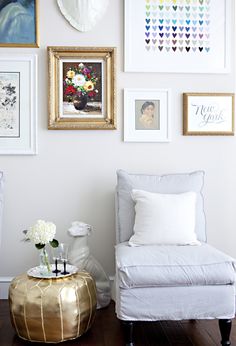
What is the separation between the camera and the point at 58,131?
11.5 feet

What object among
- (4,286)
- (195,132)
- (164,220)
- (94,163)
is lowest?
(4,286)

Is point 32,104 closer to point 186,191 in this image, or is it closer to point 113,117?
point 113,117

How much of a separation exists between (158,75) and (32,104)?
0.94 metres

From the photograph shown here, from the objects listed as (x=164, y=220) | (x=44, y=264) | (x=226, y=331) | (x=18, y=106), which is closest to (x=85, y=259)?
(x=44, y=264)

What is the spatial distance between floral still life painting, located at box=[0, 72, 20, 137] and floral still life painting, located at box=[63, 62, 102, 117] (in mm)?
342

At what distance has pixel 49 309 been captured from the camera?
8.63 feet

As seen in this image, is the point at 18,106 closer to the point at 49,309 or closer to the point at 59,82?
the point at 59,82

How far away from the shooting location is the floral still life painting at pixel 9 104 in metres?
3.48

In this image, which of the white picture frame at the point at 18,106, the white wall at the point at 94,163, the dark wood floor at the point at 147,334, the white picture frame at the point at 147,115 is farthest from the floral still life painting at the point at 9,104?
the dark wood floor at the point at 147,334

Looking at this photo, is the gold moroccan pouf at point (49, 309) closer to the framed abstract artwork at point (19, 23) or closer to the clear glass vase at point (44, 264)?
the clear glass vase at point (44, 264)

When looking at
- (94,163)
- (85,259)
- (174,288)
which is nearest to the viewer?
(174,288)

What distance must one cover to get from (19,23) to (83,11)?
46cm

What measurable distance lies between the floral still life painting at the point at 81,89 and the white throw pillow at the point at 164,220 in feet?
2.79

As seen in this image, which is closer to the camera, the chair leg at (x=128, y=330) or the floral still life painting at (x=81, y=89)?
the chair leg at (x=128, y=330)
